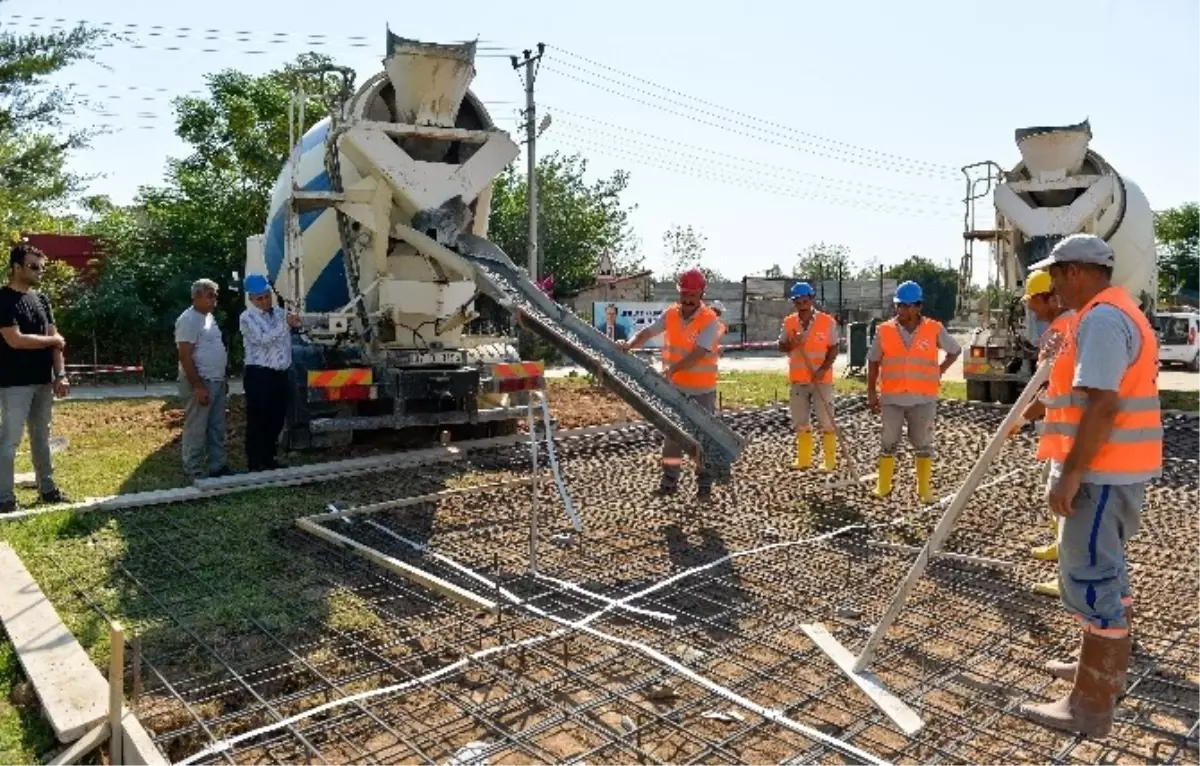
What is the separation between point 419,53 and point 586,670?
4.78m

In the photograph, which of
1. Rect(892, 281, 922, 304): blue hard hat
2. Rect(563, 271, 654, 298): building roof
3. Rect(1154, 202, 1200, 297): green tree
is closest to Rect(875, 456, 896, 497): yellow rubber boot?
Rect(892, 281, 922, 304): blue hard hat

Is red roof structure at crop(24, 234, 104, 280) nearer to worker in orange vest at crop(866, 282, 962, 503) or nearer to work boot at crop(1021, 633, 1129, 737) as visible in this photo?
worker in orange vest at crop(866, 282, 962, 503)

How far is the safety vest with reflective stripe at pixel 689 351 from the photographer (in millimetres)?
6316

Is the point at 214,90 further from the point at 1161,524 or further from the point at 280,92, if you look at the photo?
the point at 1161,524

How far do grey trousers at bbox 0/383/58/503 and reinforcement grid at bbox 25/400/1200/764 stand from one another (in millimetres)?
957

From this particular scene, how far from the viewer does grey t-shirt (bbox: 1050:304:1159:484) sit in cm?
279

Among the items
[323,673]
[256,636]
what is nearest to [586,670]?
[323,673]

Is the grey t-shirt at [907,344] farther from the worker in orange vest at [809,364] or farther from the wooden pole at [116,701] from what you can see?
the wooden pole at [116,701]

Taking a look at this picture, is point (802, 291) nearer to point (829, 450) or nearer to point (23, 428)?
point (829, 450)

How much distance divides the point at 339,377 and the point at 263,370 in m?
0.57

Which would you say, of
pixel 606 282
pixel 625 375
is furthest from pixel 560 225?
pixel 625 375

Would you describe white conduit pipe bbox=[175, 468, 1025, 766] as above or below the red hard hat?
below

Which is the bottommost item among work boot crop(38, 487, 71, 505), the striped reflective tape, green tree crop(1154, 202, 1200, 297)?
work boot crop(38, 487, 71, 505)

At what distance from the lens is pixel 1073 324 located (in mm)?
2988
